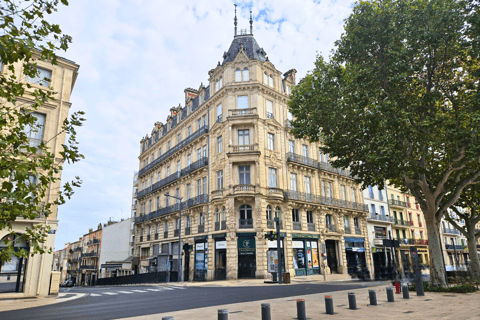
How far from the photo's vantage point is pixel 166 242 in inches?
1470

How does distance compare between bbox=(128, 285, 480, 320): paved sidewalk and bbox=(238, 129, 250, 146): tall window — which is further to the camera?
bbox=(238, 129, 250, 146): tall window

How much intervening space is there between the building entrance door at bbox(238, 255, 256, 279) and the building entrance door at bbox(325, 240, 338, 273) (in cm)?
939

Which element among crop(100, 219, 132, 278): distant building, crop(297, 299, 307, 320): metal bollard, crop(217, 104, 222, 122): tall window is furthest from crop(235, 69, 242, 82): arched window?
crop(100, 219, 132, 278): distant building

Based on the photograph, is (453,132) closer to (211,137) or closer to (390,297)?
(390,297)

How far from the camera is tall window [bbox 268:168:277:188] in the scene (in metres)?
29.2

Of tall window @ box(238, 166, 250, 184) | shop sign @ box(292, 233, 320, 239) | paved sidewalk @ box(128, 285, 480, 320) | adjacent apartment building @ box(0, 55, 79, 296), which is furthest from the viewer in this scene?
shop sign @ box(292, 233, 320, 239)

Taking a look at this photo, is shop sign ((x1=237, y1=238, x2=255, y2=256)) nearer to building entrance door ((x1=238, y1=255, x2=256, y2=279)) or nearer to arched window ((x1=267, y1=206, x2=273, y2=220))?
building entrance door ((x1=238, y1=255, x2=256, y2=279))

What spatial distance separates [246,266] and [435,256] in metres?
15.5

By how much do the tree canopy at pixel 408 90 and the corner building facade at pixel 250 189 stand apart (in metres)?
12.4

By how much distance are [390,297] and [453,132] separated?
25.4 feet

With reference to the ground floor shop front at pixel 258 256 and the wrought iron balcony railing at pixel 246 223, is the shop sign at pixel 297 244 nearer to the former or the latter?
the ground floor shop front at pixel 258 256

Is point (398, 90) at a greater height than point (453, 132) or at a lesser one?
greater

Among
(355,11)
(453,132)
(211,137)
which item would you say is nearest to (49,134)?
(211,137)

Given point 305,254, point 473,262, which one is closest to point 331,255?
point 305,254
